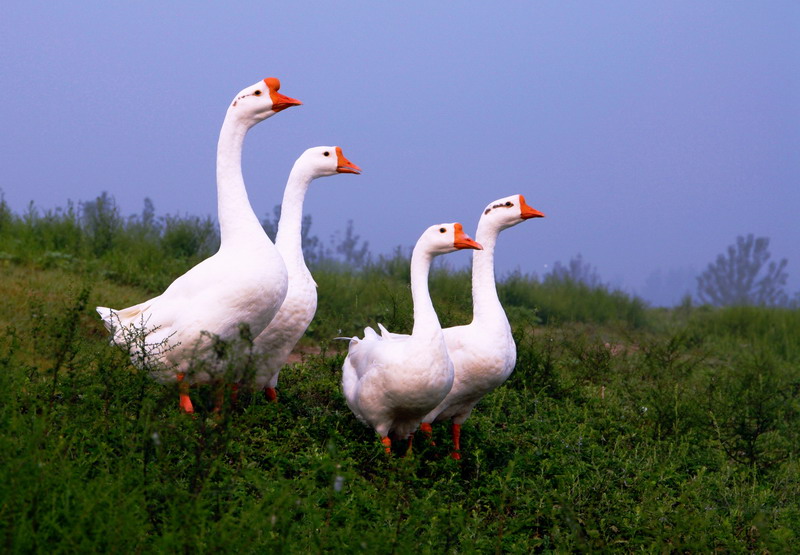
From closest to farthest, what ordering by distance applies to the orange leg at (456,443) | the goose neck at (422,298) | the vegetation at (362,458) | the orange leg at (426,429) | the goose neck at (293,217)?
the vegetation at (362,458), the goose neck at (422,298), the orange leg at (456,443), the orange leg at (426,429), the goose neck at (293,217)

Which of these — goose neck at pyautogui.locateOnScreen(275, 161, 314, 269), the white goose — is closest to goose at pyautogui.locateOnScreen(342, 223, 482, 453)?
the white goose

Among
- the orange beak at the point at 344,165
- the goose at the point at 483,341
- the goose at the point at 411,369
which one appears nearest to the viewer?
the goose at the point at 411,369

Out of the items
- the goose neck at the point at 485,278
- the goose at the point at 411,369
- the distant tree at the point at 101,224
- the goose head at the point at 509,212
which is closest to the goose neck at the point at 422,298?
the goose at the point at 411,369

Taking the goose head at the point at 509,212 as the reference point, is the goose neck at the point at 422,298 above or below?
below

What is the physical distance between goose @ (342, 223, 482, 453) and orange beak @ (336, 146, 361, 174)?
3.66ft

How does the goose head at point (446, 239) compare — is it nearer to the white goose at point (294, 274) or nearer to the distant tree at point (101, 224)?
the white goose at point (294, 274)

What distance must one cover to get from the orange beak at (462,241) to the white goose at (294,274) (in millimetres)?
1189

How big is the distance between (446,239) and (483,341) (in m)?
0.76

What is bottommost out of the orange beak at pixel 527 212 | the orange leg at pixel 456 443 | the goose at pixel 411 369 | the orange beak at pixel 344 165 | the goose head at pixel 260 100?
the orange leg at pixel 456 443

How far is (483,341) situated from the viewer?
5.30 metres

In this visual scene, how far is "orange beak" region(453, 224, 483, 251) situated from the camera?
16.8 ft

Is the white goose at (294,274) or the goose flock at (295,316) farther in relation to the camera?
the white goose at (294,274)

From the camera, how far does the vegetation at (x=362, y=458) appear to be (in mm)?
3283

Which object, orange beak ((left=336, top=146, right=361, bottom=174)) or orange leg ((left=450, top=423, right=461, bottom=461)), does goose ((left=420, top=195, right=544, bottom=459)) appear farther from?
orange beak ((left=336, top=146, right=361, bottom=174))
